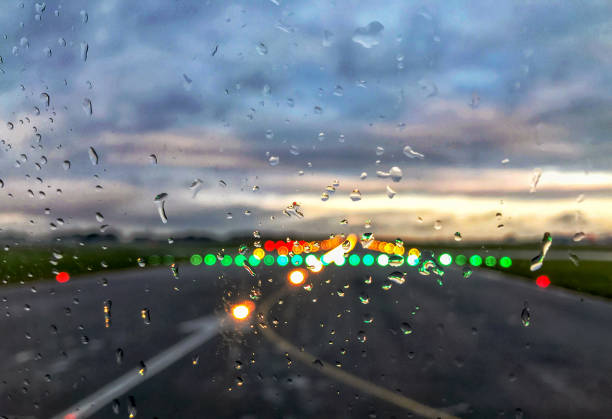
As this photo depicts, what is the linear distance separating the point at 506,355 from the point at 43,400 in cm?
672

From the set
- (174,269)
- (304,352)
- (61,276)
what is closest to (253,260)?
(174,269)

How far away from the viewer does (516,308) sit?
970cm

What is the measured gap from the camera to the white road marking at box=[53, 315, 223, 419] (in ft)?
20.1

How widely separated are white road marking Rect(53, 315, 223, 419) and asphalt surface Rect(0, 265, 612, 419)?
12cm

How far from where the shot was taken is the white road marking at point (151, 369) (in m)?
6.11

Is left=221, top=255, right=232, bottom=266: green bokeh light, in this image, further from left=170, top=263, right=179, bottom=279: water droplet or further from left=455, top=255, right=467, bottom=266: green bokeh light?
left=455, top=255, right=467, bottom=266: green bokeh light

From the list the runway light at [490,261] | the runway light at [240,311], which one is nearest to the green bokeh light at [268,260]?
the runway light at [240,311]

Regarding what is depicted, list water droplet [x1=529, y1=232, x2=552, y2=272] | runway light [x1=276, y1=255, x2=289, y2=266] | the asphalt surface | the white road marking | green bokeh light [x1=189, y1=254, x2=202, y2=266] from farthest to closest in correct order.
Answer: the white road marking < the asphalt surface < green bokeh light [x1=189, y1=254, x2=202, y2=266] < runway light [x1=276, y1=255, x2=289, y2=266] < water droplet [x1=529, y1=232, x2=552, y2=272]

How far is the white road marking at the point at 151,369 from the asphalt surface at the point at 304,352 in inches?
4.5

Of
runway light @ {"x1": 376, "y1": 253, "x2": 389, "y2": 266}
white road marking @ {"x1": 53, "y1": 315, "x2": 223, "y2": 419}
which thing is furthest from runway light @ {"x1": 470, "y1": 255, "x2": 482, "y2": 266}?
white road marking @ {"x1": 53, "y1": 315, "x2": 223, "y2": 419}

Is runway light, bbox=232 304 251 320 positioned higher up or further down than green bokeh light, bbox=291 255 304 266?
further down

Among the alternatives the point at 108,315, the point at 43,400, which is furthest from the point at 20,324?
the point at 108,315

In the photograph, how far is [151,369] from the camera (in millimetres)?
8594

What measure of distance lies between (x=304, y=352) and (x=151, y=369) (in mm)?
2267
